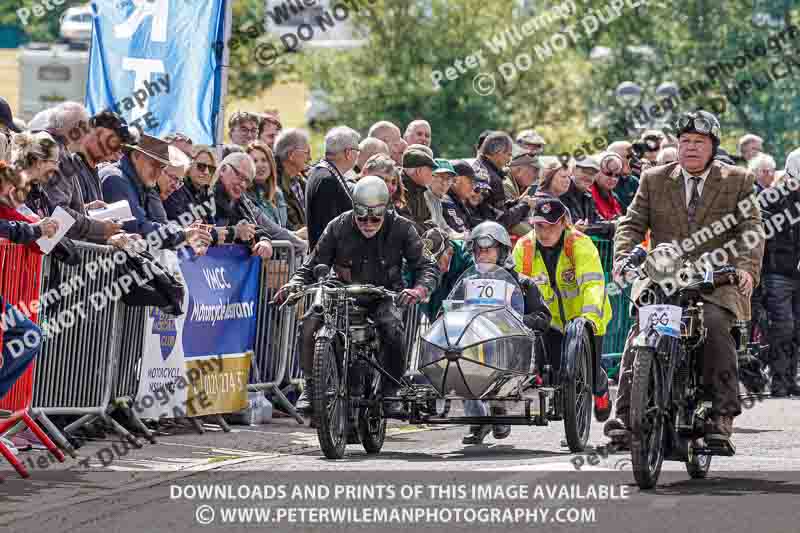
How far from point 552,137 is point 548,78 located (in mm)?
2022

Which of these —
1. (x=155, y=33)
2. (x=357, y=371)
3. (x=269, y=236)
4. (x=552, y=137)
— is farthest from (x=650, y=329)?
(x=552, y=137)

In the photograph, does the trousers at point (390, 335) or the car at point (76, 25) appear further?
the car at point (76, 25)

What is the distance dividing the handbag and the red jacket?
7513 mm

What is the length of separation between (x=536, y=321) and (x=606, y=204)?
A: 6.89 metres

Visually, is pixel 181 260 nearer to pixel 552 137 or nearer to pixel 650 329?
pixel 650 329

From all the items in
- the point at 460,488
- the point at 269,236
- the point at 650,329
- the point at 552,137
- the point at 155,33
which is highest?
the point at 552,137

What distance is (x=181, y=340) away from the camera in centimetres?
1410

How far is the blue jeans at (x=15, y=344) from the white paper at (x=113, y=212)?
1.74 meters

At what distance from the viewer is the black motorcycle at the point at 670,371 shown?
10695 millimetres

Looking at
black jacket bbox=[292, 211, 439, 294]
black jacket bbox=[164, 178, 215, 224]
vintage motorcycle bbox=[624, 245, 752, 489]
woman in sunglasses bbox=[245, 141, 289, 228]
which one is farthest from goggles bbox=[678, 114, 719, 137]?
woman in sunglasses bbox=[245, 141, 289, 228]

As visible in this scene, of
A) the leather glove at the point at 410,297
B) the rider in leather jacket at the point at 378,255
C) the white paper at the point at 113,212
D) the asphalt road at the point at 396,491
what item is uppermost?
the white paper at the point at 113,212

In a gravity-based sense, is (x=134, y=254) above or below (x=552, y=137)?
below

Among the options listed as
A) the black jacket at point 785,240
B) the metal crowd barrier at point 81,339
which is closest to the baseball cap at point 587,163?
the black jacket at point 785,240

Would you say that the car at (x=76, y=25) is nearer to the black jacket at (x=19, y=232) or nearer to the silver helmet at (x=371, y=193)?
the silver helmet at (x=371, y=193)
